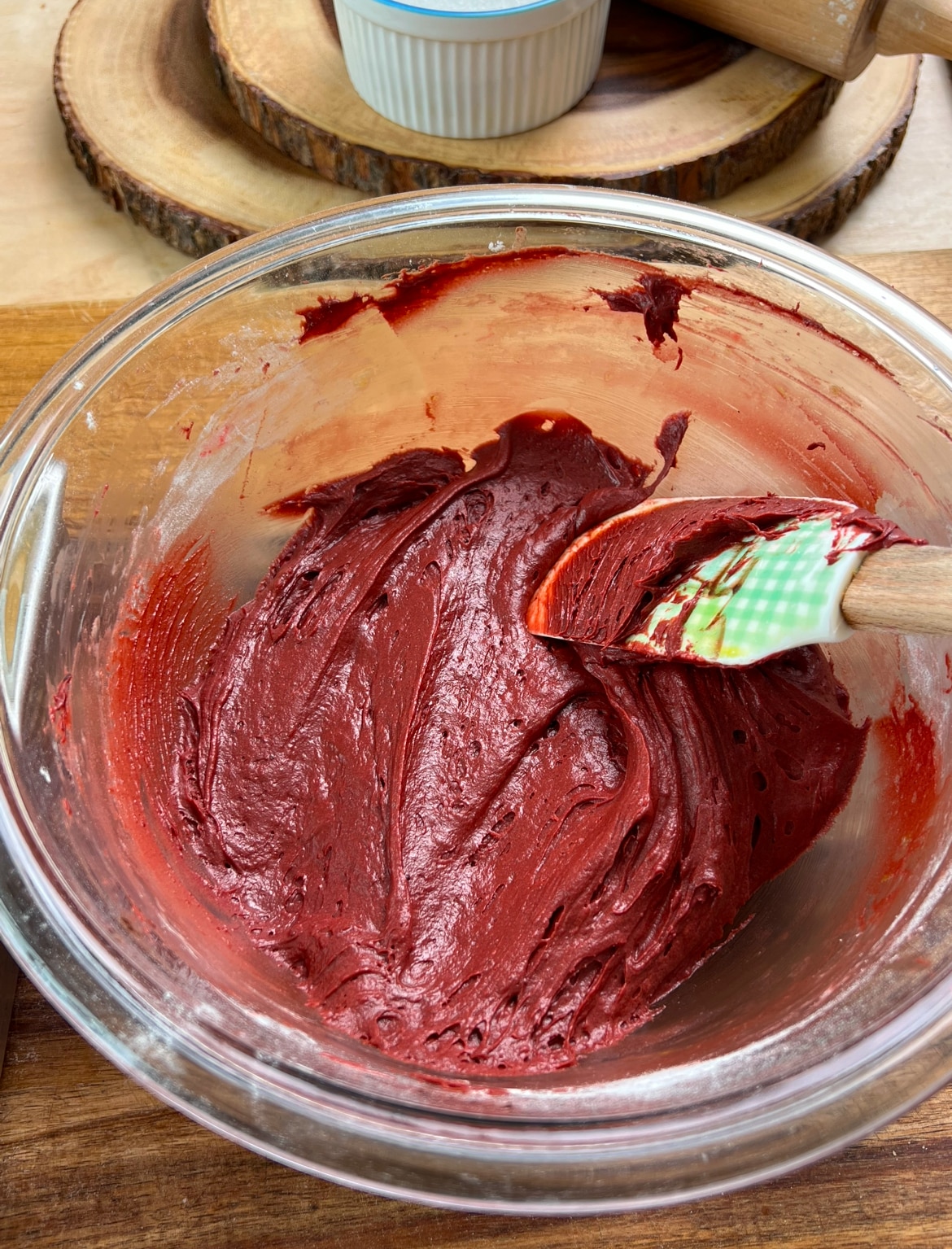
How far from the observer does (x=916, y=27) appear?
7.57 ft

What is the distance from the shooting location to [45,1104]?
5.39 feet

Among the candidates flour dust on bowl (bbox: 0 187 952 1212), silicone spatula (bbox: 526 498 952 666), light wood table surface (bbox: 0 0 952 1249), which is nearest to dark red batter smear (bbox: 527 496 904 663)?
silicone spatula (bbox: 526 498 952 666)

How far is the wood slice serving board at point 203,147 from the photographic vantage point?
244 cm

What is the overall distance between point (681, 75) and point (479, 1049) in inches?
88.6

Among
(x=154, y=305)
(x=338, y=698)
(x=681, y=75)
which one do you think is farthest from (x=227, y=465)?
(x=681, y=75)

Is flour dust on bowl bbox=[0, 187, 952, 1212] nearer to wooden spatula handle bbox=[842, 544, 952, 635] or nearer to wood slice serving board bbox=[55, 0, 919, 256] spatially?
wooden spatula handle bbox=[842, 544, 952, 635]

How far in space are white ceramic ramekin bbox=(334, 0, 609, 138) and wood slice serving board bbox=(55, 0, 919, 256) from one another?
0.24 m

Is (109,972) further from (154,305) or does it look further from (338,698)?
(154,305)

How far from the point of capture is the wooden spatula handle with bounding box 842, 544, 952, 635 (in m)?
1.43

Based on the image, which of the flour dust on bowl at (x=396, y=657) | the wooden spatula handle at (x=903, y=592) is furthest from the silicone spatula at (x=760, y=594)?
the flour dust on bowl at (x=396, y=657)

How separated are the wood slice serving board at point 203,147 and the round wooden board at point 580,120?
0.06 metres

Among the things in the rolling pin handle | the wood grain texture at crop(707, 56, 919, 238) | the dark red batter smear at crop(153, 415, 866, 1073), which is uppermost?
the rolling pin handle

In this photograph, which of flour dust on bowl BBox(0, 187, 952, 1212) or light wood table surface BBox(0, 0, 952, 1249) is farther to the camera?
light wood table surface BBox(0, 0, 952, 1249)

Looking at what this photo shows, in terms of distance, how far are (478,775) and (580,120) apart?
1.60 meters
